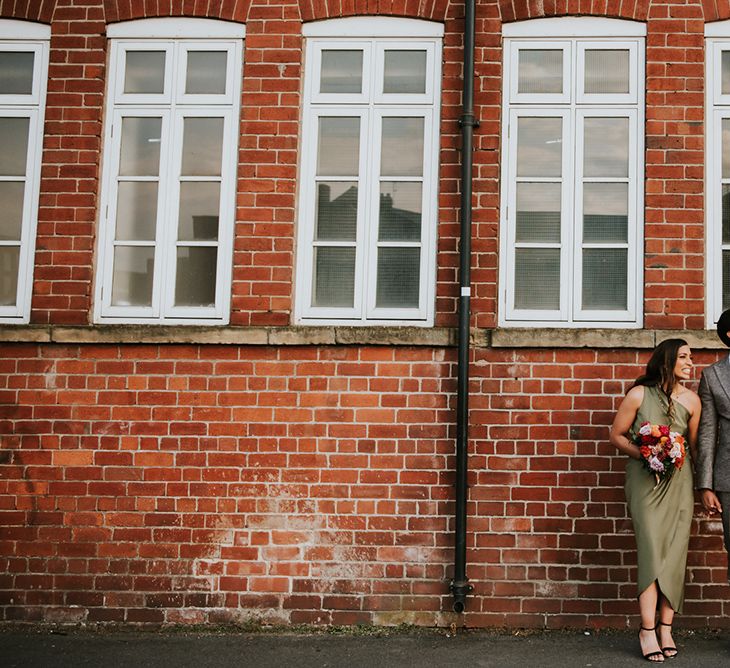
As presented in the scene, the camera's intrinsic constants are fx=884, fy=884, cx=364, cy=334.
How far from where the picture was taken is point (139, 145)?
639 cm

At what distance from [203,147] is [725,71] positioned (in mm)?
3708

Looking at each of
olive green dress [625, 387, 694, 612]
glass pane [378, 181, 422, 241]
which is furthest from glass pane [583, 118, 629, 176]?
olive green dress [625, 387, 694, 612]

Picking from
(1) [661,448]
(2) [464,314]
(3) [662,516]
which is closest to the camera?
(1) [661,448]

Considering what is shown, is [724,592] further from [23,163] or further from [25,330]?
[23,163]

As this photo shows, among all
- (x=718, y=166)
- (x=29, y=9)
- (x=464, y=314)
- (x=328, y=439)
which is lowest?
(x=328, y=439)

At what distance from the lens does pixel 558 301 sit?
6117 mm

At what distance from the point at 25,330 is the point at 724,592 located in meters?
5.02

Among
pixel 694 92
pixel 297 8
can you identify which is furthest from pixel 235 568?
pixel 694 92

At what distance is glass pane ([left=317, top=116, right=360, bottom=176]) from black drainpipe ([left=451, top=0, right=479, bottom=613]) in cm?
79

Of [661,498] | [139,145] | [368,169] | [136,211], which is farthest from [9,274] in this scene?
[661,498]

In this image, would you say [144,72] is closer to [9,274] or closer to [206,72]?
[206,72]

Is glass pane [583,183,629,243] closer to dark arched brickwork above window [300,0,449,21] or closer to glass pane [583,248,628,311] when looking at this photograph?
glass pane [583,248,628,311]

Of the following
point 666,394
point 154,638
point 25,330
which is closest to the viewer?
point 666,394

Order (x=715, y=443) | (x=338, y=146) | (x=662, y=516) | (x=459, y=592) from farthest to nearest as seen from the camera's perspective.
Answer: (x=338, y=146) → (x=459, y=592) → (x=715, y=443) → (x=662, y=516)
